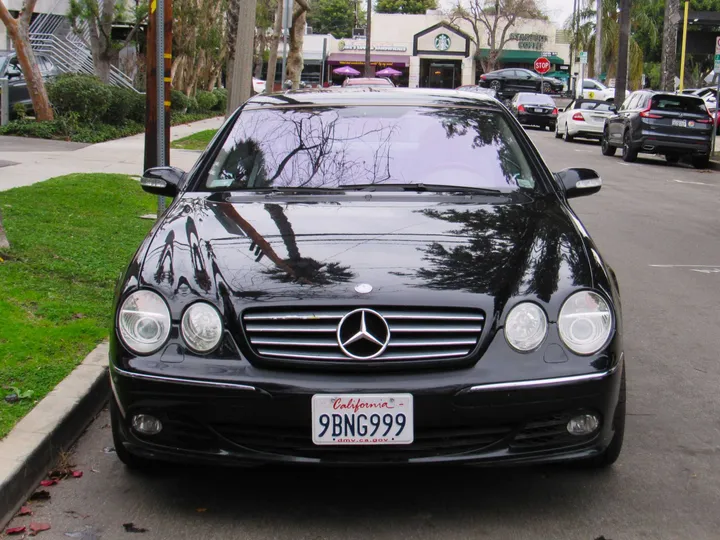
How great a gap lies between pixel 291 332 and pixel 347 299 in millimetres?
226

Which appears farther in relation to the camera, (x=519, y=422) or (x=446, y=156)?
(x=446, y=156)

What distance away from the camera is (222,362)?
11.3 feet

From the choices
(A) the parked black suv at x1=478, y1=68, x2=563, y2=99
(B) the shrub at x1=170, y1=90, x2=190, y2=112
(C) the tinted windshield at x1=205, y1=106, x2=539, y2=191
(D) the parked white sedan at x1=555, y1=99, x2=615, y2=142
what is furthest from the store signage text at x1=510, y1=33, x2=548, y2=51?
(C) the tinted windshield at x1=205, y1=106, x2=539, y2=191

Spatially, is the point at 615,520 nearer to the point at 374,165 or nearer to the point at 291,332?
the point at 291,332

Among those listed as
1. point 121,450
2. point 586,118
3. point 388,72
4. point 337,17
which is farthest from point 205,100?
point 337,17

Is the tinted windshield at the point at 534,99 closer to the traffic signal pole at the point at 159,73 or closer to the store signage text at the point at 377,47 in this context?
the traffic signal pole at the point at 159,73

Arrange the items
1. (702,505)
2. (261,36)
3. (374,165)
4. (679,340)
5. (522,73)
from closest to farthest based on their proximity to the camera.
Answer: (702,505)
(374,165)
(679,340)
(261,36)
(522,73)

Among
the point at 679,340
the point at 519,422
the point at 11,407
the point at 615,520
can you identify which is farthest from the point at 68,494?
the point at 679,340

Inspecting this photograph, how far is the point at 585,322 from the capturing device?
11.8 ft

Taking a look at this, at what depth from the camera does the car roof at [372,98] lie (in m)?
5.39

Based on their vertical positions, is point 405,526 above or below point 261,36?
below

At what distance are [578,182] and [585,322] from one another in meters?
1.63

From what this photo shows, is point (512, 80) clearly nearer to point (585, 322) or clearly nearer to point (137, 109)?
point (137, 109)

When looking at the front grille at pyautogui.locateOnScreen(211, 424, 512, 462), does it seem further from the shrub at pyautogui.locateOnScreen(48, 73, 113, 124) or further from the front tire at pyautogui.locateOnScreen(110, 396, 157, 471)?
the shrub at pyautogui.locateOnScreen(48, 73, 113, 124)
